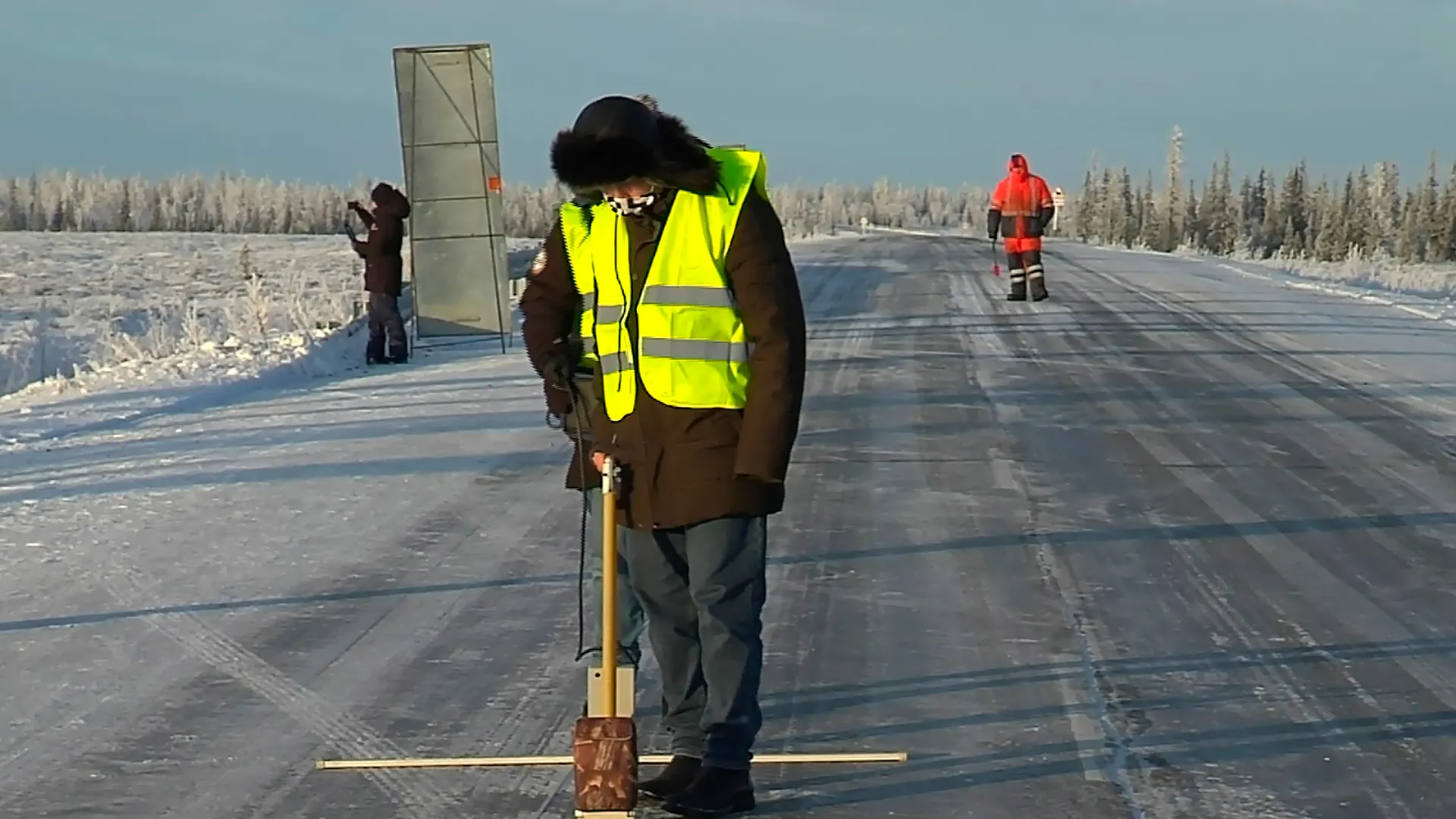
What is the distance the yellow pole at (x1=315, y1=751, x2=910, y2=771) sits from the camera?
493cm

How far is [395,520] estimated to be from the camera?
8.58m

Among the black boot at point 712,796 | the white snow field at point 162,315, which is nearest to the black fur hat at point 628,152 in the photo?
the black boot at point 712,796

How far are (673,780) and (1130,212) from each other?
103 metres

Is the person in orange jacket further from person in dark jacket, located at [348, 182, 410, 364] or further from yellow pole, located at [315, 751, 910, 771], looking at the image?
yellow pole, located at [315, 751, 910, 771]

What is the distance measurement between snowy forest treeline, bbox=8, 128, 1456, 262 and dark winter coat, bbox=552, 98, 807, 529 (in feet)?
243

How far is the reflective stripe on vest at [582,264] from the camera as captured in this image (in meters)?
4.65

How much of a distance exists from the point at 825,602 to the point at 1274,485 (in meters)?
3.77

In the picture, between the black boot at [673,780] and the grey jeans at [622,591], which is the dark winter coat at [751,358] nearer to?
the grey jeans at [622,591]

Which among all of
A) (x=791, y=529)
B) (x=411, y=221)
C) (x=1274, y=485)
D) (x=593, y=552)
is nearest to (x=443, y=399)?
(x=411, y=221)

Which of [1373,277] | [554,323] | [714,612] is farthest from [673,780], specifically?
[1373,277]

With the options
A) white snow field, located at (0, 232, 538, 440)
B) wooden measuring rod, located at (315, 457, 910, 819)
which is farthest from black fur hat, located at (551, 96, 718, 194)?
white snow field, located at (0, 232, 538, 440)

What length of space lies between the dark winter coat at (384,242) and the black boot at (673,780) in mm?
11638

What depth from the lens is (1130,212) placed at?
10338 centimetres

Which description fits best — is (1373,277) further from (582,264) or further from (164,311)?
(582,264)
